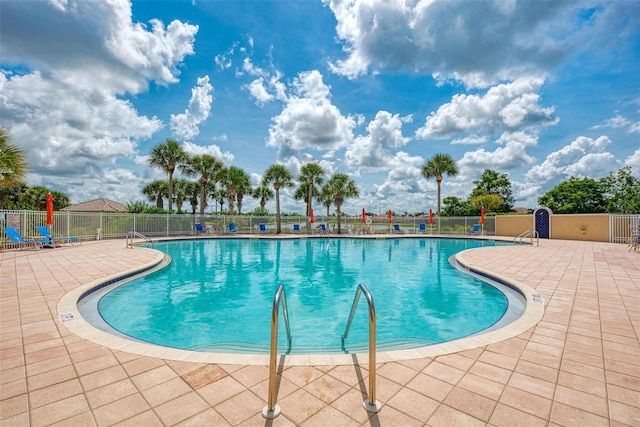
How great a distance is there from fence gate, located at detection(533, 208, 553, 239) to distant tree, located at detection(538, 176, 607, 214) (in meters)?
23.3

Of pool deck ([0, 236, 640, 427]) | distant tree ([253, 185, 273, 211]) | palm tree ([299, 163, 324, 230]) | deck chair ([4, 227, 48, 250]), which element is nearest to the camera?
pool deck ([0, 236, 640, 427])

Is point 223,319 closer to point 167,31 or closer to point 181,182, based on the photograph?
point 167,31

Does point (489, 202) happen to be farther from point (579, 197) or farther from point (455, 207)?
point (579, 197)

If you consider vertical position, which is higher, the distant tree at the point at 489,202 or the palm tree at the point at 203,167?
the palm tree at the point at 203,167

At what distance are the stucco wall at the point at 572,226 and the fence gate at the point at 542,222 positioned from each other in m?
0.23

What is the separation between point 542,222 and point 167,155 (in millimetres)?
29469

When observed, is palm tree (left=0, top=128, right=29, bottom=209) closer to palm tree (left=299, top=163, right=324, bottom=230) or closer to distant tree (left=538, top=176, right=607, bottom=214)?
palm tree (left=299, top=163, right=324, bottom=230)

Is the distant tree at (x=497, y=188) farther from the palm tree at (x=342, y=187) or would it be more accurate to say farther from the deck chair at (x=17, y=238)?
the deck chair at (x=17, y=238)

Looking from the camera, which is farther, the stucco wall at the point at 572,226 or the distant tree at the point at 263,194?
the distant tree at the point at 263,194

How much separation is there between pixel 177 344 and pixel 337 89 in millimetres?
15971

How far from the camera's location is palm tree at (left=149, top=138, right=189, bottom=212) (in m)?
23.6

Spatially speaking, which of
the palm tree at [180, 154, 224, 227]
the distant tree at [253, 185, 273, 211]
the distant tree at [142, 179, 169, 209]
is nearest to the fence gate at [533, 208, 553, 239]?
the palm tree at [180, 154, 224, 227]

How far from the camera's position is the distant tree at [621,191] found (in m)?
30.3

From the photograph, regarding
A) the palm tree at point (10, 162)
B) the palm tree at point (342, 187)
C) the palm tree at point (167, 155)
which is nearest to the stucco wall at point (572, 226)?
the palm tree at point (342, 187)
